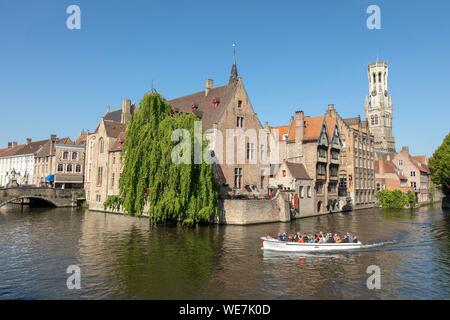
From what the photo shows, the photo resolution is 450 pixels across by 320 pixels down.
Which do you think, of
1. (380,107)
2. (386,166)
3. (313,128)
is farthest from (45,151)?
(380,107)

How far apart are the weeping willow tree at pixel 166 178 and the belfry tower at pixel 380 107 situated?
12660cm

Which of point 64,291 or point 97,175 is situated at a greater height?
point 97,175

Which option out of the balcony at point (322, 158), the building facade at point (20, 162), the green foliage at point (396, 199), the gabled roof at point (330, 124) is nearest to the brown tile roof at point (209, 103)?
the balcony at point (322, 158)

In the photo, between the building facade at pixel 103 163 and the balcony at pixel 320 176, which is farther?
the building facade at pixel 103 163

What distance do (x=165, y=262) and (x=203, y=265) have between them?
9.05 ft

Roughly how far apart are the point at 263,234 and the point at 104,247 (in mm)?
16054

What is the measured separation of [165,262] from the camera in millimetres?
25578

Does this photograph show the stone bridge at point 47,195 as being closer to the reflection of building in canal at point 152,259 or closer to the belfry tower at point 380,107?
the reflection of building in canal at point 152,259

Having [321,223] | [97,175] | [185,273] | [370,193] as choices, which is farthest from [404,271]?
[370,193]

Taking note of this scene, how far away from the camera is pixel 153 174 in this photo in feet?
132

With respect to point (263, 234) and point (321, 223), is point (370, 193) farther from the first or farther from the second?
point (263, 234)

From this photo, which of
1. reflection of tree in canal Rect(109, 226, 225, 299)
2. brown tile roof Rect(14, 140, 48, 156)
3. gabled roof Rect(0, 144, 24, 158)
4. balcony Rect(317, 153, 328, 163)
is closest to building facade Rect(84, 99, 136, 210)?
reflection of tree in canal Rect(109, 226, 225, 299)

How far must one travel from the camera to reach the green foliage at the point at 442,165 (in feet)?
227
